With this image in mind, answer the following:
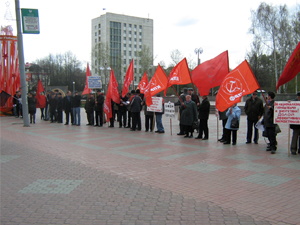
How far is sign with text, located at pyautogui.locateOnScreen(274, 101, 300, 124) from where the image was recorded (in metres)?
8.51

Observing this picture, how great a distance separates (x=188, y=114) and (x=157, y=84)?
2082 millimetres

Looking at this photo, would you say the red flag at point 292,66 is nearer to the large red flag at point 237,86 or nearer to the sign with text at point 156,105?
the large red flag at point 237,86

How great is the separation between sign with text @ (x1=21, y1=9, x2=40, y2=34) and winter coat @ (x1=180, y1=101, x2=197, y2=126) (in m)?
9.50

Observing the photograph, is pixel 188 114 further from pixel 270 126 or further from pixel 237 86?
pixel 270 126

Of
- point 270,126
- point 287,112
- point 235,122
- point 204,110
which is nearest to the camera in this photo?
point 287,112

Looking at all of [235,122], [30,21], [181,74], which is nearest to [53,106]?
[30,21]

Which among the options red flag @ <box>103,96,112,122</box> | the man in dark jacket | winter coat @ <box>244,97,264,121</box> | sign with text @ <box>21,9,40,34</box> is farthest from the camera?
red flag @ <box>103,96,112,122</box>

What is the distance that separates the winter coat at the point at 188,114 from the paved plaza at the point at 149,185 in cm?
190

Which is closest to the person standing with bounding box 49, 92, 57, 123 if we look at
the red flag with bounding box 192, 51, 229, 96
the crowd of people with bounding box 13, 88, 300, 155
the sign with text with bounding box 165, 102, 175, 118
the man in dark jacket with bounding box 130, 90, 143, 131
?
the crowd of people with bounding box 13, 88, 300, 155

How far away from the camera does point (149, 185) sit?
20.3 feet

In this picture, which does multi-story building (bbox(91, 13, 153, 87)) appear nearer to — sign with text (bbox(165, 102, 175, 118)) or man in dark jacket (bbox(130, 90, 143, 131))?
man in dark jacket (bbox(130, 90, 143, 131))

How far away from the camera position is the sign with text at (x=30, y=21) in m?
16.5

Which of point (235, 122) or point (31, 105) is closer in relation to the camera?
point (235, 122)

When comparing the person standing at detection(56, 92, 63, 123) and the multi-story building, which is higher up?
the multi-story building
